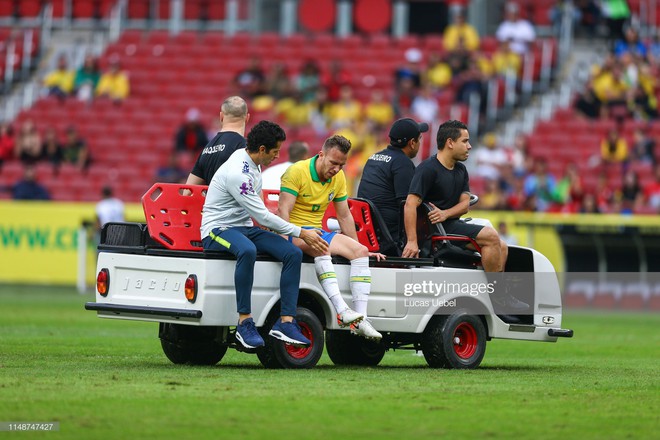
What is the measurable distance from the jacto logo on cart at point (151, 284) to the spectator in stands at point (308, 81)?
61.6ft

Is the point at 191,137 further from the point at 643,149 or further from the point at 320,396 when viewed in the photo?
the point at 320,396

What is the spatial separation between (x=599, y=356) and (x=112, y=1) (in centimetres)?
2286

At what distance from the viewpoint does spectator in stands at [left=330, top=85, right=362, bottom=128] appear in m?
29.5

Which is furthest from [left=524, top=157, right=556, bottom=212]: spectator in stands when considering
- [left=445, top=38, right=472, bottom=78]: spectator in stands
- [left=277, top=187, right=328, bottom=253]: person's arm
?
[left=277, top=187, right=328, bottom=253]: person's arm

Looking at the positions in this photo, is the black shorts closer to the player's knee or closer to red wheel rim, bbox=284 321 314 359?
the player's knee

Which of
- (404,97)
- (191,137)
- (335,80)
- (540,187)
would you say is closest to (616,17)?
(404,97)

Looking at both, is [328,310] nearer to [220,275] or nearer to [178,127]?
[220,275]

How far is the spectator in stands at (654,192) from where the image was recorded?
84.9ft

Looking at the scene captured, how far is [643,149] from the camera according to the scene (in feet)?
88.9

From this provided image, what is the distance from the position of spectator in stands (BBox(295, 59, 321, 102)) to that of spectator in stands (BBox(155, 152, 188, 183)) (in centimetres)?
324

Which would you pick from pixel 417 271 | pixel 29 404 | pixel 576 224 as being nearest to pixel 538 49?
pixel 576 224

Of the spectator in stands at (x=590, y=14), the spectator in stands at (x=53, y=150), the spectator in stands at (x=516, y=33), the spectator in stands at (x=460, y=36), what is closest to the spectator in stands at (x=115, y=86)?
the spectator in stands at (x=53, y=150)

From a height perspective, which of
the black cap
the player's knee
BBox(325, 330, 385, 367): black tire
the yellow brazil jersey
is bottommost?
BBox(325, 330, 385, 367): black tire

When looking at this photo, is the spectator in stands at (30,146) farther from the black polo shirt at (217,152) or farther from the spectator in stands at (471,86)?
the black polo shirt at (217,152)
